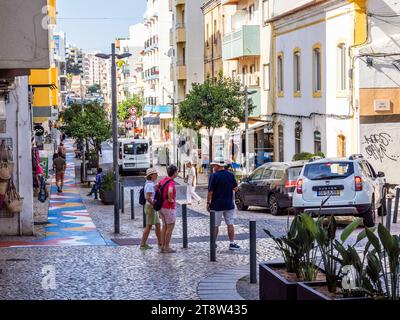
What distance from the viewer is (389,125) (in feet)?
112

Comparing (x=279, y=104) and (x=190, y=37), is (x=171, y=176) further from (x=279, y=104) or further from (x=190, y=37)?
(x=190, y=37)

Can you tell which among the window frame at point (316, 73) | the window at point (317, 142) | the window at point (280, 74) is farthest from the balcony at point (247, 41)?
the window at point (317, 142)

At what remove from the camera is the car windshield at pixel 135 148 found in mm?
60750

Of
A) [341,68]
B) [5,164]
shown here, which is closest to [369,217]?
[5,164]

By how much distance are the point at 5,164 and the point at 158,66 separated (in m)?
84.7

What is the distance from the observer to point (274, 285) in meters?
9.99

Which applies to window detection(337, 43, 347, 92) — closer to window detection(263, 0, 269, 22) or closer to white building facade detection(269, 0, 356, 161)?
white building facade detection(269, 0, 356, 161)

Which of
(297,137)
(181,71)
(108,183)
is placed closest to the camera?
(108,183)

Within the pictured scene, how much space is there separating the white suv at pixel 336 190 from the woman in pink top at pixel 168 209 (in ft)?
17.1

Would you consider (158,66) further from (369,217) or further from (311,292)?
(311,292)

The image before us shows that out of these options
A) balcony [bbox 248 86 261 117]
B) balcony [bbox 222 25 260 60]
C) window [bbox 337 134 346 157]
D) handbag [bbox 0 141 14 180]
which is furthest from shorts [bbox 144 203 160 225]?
balcony [bbox 222 25 260 60]

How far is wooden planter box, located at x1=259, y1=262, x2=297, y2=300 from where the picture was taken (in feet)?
30.9

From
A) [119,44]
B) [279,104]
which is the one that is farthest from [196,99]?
[119,44]
